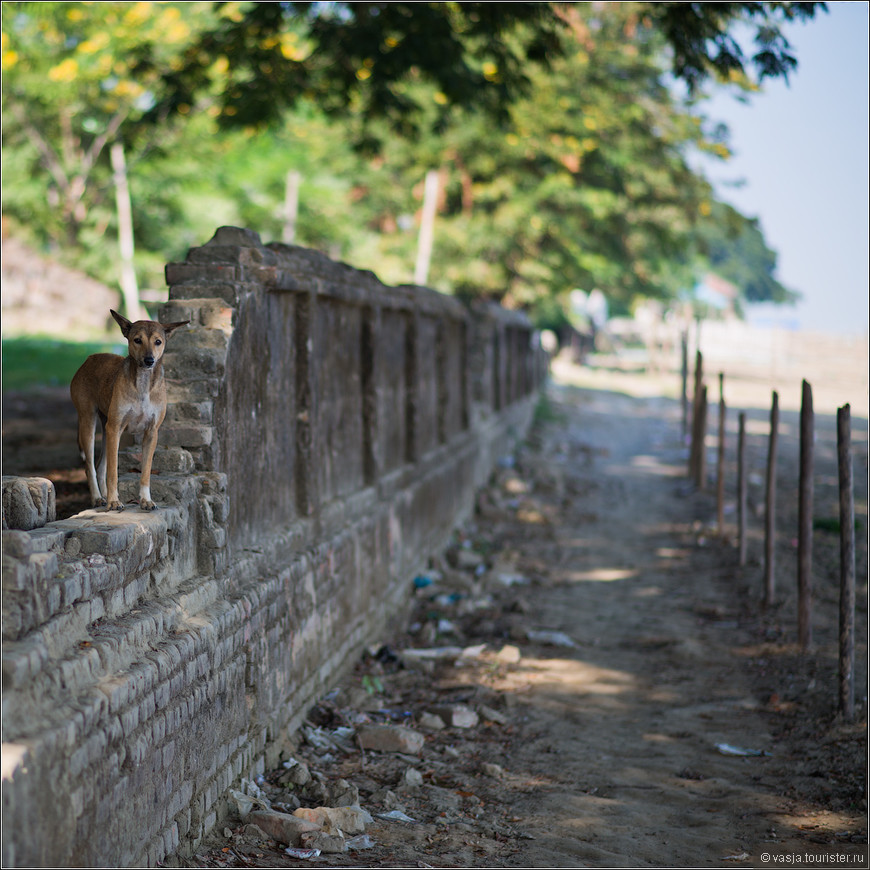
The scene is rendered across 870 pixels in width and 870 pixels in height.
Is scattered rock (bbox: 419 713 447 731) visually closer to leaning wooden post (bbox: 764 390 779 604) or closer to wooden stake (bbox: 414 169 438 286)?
leaning wooden post (bbox: 764 390 779 604)

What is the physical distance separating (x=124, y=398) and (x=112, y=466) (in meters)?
0.31

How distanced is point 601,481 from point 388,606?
9.38 m

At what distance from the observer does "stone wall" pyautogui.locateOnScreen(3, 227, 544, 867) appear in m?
3.12

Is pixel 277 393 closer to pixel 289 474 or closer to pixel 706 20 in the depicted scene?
pixel 289 474

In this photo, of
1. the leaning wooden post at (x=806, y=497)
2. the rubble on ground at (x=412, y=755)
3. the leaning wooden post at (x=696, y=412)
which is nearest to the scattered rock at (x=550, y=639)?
the rubble on ground at (x=412, y=755)

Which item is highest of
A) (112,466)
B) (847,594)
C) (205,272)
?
(205,272)

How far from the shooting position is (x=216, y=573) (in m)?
4.84

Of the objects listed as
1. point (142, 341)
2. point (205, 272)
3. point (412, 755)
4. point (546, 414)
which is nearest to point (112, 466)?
point (142, 341)

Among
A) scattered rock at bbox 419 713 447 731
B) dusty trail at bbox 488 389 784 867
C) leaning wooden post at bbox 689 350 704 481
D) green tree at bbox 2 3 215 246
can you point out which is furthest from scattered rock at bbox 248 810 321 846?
green tree at bbox 2 3 215 246

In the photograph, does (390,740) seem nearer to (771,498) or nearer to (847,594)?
(847,594)

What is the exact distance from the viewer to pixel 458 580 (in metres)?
10.3

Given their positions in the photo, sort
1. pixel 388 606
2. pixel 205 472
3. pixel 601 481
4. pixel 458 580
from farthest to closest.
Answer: pixel 601 481
pixel 458 580
pixel 388 606
pixel 205 472

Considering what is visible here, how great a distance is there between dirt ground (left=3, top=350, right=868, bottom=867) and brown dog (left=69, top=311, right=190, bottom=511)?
1666 millimetres

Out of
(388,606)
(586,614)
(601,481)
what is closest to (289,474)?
(388,606)
